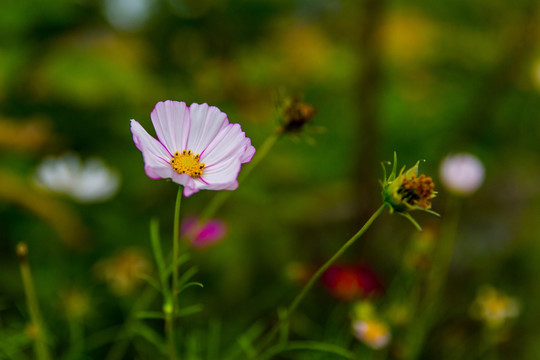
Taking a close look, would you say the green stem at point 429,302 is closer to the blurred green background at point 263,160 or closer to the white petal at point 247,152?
the blurred green background at point 263,160

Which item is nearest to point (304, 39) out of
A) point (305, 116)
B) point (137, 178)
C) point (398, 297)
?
point (137, 178)

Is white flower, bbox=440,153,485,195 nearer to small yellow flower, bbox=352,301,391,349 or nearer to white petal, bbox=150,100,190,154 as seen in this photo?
small yellow flower, bbox=352,301,391,349

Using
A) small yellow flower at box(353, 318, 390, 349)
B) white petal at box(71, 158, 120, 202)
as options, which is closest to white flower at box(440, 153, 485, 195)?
small yellow flower at box(353, 318, 390, 349)

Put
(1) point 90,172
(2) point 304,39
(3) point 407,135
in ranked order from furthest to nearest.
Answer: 1. (2) point 304,39
2. (3) point 407,135
3. (1) point 90,172

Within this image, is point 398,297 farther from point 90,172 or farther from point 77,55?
point 77,55

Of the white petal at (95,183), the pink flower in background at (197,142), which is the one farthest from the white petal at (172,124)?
the white petal at (95,183)

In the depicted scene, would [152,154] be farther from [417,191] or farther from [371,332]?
[371,332]
